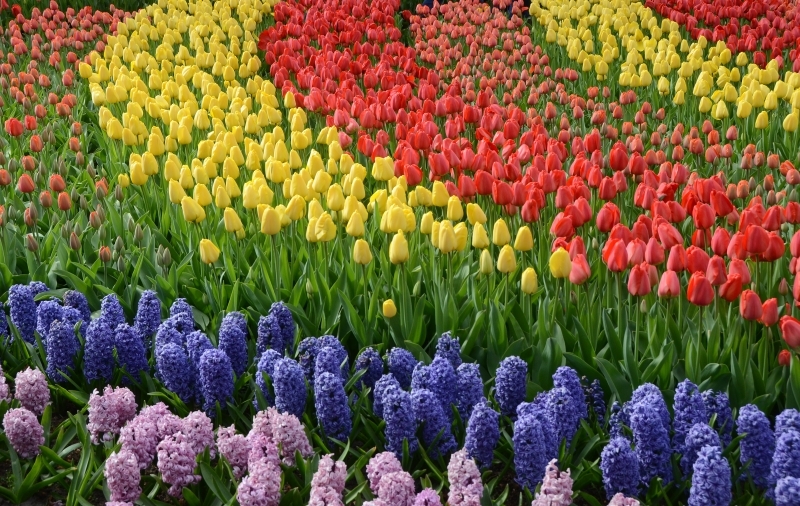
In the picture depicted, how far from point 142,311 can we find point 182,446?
1037 mm

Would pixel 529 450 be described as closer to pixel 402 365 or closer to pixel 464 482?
pixel 464 482

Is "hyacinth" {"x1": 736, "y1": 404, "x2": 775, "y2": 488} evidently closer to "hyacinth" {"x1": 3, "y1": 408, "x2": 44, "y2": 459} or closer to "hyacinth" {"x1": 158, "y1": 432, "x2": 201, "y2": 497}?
"hyacinth" {"x1": 158, "y1": 432, "x2": 201, "y2": 497}

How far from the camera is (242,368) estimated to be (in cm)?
351

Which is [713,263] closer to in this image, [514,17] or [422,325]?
[422,325]

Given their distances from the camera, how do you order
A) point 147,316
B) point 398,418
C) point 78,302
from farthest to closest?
point 78,302 → point 147,316 → point 398,418

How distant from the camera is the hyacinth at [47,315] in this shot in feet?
12.0

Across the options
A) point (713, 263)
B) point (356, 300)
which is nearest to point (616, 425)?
point (713, 263)

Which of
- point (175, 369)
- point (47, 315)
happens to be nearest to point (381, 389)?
point (175, 369)

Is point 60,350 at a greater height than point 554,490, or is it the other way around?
point 554,490

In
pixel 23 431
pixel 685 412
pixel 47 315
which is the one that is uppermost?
pixel 685 412

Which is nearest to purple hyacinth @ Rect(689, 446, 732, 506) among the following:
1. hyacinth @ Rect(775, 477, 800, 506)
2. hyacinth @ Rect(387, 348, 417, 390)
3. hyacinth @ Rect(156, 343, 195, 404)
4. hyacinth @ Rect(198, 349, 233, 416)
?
hyacinth @ Rect(775, 477, 800, 506)

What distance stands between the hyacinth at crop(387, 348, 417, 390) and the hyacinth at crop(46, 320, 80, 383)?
1.21 meters

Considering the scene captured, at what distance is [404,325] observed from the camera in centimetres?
371

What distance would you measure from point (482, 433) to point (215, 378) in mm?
968
